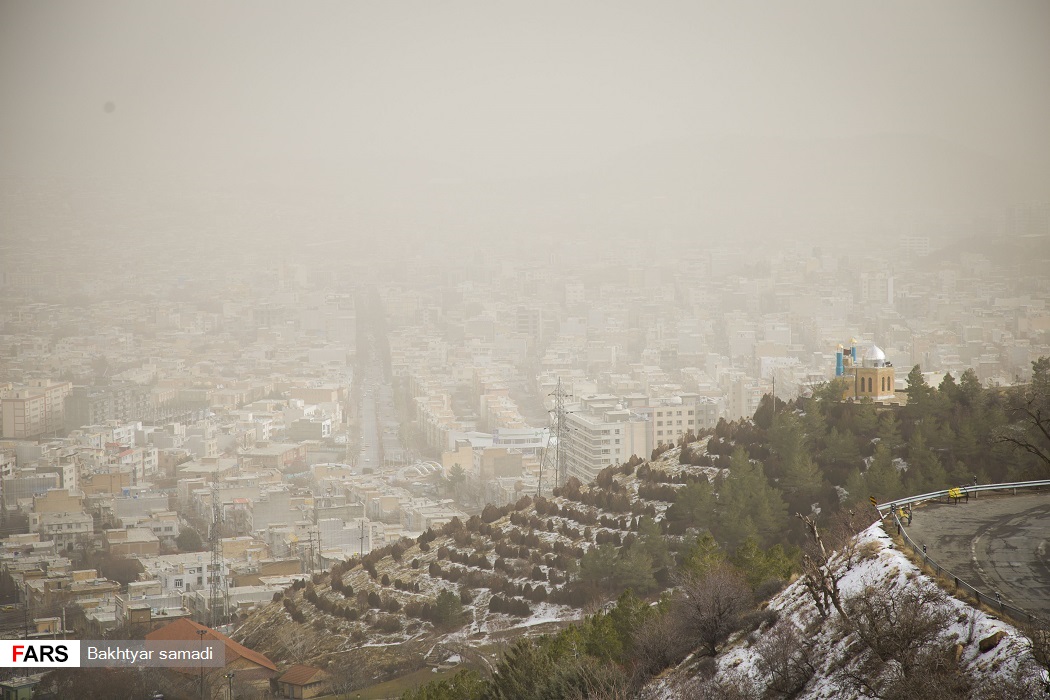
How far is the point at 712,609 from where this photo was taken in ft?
30.4

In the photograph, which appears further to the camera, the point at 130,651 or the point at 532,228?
the point at 532,228

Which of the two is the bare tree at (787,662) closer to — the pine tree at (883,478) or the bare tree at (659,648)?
the bare tree at (659,648)

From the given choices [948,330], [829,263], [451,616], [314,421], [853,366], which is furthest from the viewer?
[829,263]

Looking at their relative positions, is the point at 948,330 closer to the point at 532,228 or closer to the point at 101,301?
the point at 532,228

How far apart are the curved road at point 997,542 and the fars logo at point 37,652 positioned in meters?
11.1

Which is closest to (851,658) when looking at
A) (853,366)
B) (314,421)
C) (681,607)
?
(681,607)

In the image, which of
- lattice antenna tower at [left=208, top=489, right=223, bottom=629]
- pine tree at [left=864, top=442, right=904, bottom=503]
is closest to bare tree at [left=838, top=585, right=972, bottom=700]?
pine tree at [left=864, top=442, right=904, bottom=503]

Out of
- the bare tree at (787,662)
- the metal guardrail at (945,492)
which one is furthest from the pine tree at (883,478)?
the bare tree at (787,662)

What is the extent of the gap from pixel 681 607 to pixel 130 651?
12689 mm

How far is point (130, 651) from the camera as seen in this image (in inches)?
731

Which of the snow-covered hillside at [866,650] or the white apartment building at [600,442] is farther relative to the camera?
the white apartment building at [600,442]

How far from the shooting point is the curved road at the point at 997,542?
7699 millimetres

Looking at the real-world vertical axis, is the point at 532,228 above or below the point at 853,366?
above

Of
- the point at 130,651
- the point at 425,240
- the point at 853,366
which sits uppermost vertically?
the point at 425,240
